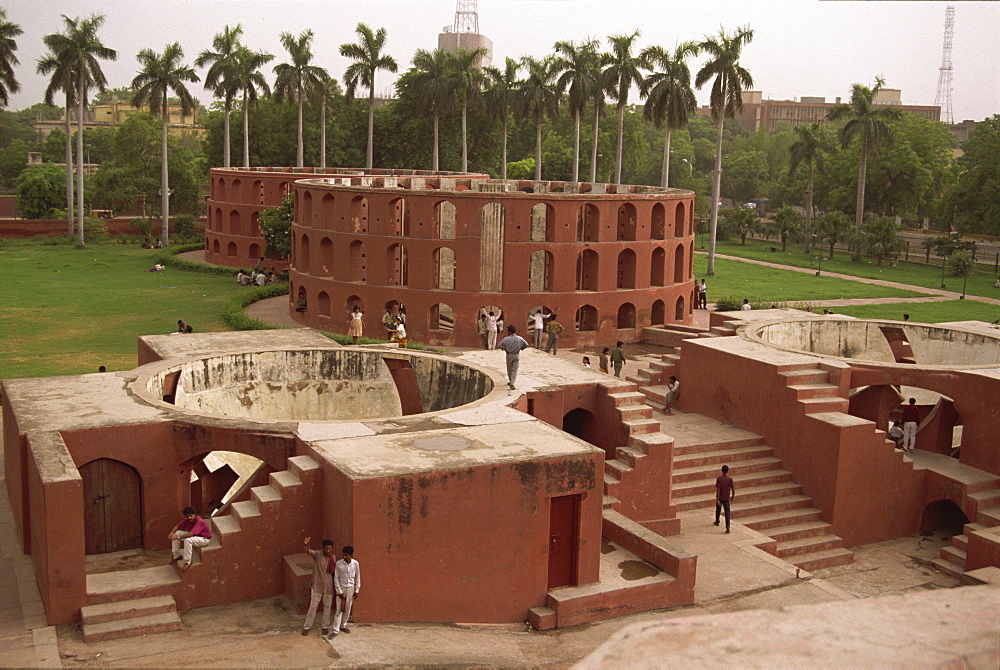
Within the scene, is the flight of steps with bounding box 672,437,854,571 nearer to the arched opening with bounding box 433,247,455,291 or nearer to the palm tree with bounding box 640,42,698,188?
the arched opening with bounding box 433,247,455,291

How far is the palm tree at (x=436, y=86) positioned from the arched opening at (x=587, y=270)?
2705cm

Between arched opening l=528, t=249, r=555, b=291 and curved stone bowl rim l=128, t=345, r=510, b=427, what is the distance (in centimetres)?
1189

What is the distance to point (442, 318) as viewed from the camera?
115 feet

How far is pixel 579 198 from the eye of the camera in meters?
32.2

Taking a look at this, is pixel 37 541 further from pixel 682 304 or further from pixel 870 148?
pixel 870 148

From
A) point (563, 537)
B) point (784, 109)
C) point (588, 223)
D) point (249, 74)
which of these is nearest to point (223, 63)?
point (249, 74)

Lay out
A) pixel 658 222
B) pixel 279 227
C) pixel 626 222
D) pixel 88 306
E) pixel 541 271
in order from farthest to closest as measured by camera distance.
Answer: pixel 279 227, pixel 88 306, pixel 541 271, pixel 658 222, pixel 626 222

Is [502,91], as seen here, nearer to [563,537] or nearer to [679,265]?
[679,265]

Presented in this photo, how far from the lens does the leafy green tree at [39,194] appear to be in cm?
6688

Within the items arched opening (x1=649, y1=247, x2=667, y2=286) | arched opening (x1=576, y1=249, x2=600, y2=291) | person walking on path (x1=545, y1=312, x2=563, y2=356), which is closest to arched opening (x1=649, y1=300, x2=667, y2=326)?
arched opening (x1=649, y1=247, x2=667, y2=286)

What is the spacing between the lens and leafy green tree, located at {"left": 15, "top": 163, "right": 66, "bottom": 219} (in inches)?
2633

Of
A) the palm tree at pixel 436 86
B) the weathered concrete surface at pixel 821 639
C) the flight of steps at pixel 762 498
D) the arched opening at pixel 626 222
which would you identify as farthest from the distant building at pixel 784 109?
the weathered concrete surface at pixel 821 639

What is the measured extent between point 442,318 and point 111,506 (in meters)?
19.9

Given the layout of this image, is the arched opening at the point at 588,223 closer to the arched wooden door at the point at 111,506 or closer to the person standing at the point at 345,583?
the arched wooden door at the point at 111,506
